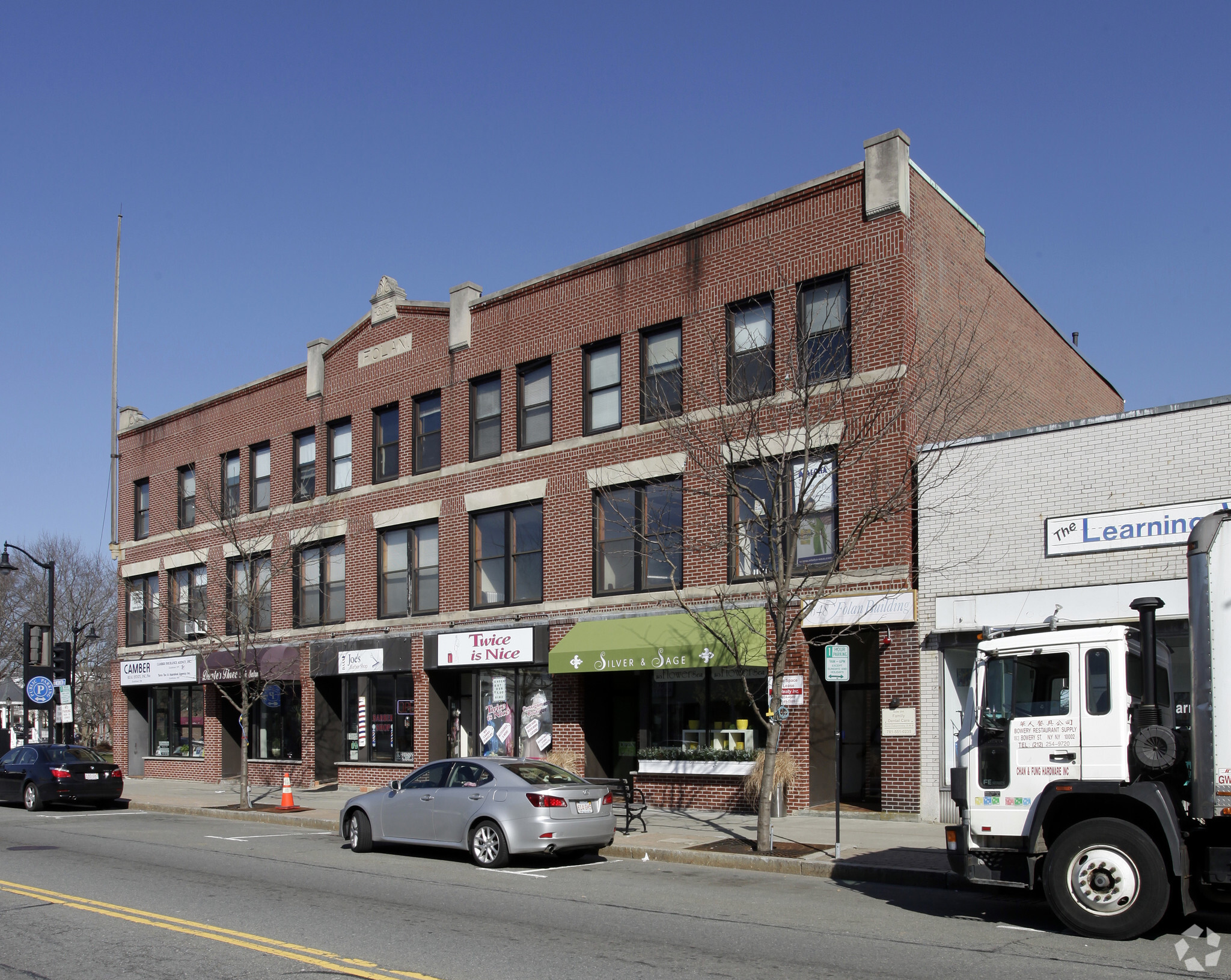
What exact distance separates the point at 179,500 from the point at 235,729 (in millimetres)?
7089

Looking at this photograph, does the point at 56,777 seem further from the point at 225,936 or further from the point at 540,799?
the point at 225,936

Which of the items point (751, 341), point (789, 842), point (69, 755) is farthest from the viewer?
point (69, 755)

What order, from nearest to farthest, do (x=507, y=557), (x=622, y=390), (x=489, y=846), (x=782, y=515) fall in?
(x=489, y=846) < (x=782, y=515) < (x=622, y=390) < (x=507, y=557)

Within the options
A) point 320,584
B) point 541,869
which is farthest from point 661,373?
point 320,584

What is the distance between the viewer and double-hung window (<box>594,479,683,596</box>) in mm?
22062

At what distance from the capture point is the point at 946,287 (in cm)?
2056

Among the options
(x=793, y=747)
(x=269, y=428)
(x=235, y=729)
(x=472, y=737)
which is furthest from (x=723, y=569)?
(x=235, y=729)

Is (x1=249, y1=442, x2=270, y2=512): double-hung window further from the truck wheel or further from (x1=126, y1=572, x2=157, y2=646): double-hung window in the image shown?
the truck wheel

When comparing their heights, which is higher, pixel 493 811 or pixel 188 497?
pixel 188 497

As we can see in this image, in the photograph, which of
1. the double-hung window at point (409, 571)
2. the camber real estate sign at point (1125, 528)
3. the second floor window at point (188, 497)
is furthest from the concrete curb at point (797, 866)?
the second floor window at point (188, 497)

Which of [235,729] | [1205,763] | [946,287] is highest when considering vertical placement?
[946,287]

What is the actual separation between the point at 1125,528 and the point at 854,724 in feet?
21.2

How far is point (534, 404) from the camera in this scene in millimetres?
25062

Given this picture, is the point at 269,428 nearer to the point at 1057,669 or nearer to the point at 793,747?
the point at 793,747
